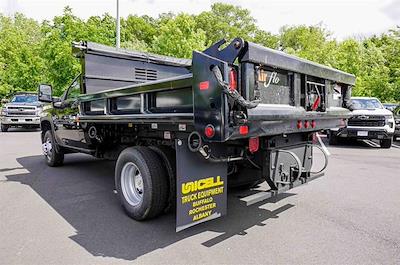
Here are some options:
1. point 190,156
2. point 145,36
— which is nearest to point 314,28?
point 145,36

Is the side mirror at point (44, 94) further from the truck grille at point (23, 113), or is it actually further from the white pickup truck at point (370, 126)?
the truck grille at point (23, 113)

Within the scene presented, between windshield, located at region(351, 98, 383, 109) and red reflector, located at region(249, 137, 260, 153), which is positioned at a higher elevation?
windshield, located at region(351, 98, 383, 109)

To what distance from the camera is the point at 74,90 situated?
6168 mm

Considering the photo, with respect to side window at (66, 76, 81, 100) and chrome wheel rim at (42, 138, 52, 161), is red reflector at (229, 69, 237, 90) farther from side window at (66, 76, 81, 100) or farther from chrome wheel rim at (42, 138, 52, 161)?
chrome wheel rim at (42, 138, 52, 161)

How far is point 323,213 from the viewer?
4398 millimetres

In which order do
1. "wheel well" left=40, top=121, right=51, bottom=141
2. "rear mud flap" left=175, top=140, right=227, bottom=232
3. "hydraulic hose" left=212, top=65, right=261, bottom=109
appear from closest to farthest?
"hydraulic hose" left=212, top=65, right=261, bottom=109
"rear mud flap" left=175, top=140, right=227, bottom=232
"wheel well" left=40, top=121, right=51, bottom=141

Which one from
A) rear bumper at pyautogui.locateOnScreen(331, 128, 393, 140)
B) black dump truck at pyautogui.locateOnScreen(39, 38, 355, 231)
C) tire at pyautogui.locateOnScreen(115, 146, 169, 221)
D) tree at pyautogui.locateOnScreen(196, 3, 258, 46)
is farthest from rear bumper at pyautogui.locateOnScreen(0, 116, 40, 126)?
tree at pyautogui.locateOnScreen(196, 3, 258, 46)

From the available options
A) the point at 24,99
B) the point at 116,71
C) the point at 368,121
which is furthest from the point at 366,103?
the point at 24,99

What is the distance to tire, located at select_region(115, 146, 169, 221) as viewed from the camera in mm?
3793

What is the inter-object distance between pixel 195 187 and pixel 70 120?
11.7 feet

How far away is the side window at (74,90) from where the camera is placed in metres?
5.84

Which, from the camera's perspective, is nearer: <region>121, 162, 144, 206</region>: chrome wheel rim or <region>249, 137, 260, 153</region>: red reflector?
<region>249, 137, 260, 153</region>: red reflector

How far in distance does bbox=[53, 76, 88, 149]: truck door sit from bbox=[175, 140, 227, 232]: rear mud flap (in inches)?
117

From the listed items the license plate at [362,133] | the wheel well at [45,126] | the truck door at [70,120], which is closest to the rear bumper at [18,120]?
the wheel well at [45,126]
